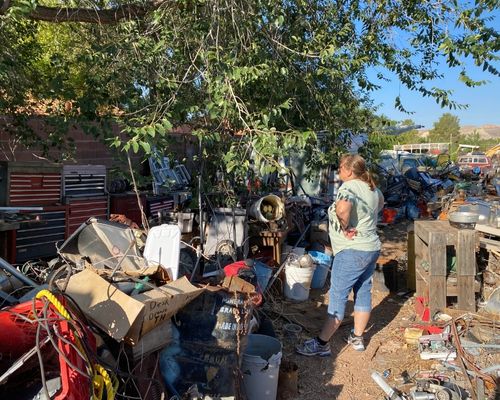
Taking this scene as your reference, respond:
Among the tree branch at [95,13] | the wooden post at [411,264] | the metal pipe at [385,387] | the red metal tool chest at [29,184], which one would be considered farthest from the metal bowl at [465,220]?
the red metal tool chest at [29,184]

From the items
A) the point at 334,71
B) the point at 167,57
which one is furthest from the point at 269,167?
the point at 167,57

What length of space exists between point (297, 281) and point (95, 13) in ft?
12.3

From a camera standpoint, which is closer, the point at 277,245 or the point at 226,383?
the point at 226,383

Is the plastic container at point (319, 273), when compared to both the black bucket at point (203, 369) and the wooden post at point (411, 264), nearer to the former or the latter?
the wooden post at point (411, 264)

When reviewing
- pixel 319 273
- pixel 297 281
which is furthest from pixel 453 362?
pixel 319 273

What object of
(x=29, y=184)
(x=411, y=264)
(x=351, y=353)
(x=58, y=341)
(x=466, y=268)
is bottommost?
(x=351, y=353)

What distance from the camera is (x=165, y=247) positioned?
4.02m

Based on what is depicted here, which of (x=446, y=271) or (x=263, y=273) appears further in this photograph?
(x=263, y=273)

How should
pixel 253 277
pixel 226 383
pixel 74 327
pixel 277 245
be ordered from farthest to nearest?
1. pixel 277 245
2. pixel 253 277
3. pixel 226 383
4. pixel 74 327

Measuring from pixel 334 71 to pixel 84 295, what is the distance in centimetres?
327

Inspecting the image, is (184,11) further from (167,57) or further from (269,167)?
(269,167)

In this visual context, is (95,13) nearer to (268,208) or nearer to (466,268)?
(268,208)

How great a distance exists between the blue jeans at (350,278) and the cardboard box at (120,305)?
182 centimetres

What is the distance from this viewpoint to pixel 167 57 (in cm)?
506
